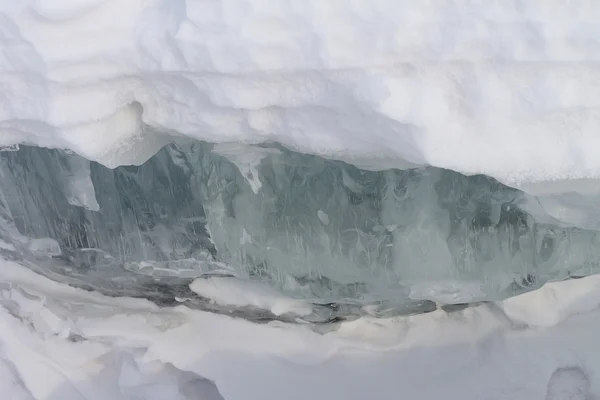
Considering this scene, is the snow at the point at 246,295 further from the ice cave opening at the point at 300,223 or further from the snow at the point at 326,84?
the snow at the point at 326,84

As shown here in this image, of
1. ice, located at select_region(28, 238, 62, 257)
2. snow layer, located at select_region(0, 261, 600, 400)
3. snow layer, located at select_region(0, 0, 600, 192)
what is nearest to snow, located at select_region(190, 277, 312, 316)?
snow layer, located at select_region(0, 261, 600, 400)

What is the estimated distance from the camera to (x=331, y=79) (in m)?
0.71

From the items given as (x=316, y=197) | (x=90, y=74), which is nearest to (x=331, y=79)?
(x=316, y=197)

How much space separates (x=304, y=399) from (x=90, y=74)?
70 cm

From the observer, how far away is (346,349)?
3.77 ft

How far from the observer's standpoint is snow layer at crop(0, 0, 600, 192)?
684mm

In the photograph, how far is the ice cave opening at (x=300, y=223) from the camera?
2.77ft

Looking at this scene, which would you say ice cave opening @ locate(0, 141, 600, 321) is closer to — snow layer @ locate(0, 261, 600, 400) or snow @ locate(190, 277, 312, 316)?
snow @ locate(190, 277, 312, 316)

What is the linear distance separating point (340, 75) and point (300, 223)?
261mm

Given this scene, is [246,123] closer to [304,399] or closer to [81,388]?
[304,399]

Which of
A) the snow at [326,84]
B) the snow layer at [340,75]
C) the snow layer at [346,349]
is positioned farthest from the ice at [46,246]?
the snow layer at [340,75]

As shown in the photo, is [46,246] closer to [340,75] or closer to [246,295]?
[246,295]

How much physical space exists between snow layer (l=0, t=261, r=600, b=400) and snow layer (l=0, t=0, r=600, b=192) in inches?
18.1

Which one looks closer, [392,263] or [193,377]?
[392,263]
